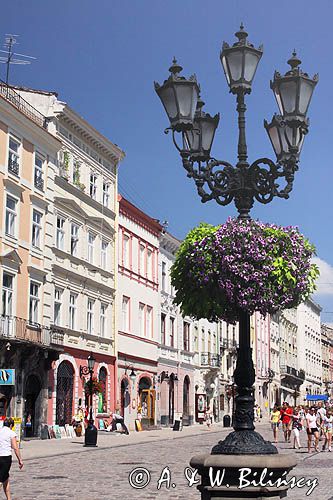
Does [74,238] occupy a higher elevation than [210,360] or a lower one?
higher

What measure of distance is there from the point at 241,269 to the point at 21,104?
26854 mm

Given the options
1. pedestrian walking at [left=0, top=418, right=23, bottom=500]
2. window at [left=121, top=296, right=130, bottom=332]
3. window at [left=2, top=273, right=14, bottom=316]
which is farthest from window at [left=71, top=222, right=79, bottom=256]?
pedestrian walking at [left=0, top=418, right=23, bottom=500]

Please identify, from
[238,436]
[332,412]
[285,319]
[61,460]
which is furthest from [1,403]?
[285,319]

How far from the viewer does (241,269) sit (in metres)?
10.1

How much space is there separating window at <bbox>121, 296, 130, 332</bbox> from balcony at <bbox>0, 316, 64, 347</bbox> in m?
9.06

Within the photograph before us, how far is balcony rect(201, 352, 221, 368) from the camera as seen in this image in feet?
192

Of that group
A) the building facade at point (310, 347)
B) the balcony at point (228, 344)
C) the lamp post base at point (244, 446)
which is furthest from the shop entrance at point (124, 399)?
the building facade at point (310, 347)

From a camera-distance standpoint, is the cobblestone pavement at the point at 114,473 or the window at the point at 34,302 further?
the window at the point at 34,302

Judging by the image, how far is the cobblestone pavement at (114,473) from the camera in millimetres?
14062

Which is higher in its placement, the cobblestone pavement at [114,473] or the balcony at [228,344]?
the balcony at [228,344]

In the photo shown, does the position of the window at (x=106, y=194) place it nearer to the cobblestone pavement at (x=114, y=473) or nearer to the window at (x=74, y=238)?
→ the window at (x=74, y=238)

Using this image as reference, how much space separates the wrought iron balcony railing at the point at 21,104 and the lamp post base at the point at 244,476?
27039 mm

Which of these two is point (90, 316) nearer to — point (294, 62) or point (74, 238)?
point (74, 238)

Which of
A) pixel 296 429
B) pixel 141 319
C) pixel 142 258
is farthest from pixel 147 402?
pixel 296 429
